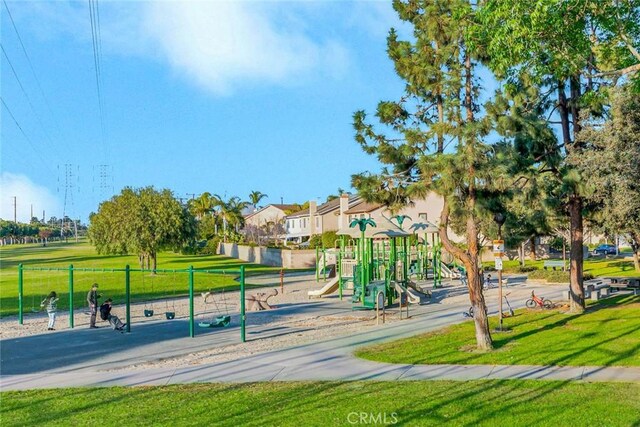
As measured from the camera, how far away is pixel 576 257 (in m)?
21.4

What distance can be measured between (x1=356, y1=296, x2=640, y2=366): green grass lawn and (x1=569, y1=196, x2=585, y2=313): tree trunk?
33.4 inches

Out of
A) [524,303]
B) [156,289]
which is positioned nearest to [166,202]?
[156,289]

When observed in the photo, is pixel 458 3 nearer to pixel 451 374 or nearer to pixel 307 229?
pixel 451 374

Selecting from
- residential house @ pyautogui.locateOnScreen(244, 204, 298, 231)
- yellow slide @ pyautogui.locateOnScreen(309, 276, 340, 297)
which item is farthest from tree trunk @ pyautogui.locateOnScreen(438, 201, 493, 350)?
residential house @ pyautogui.locateOnScreen(244, 204, 298, 231)

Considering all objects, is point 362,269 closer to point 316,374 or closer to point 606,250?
point 316,374

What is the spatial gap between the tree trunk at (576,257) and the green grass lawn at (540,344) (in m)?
0.85

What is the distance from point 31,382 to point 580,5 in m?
14.4

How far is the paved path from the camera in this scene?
12.3 m

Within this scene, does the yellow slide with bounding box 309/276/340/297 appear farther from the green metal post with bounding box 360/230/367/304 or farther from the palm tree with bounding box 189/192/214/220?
the palm tree with bounding box 189/192/214/220

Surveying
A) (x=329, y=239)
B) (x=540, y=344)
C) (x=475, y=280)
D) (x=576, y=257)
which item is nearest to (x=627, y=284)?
(x=576, y=257)

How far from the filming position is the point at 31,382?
12906mm

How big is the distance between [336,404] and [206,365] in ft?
16.5

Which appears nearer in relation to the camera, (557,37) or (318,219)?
(557,37)

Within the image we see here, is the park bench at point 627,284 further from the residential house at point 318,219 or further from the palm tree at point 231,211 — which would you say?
the palm tree at point 231,211
